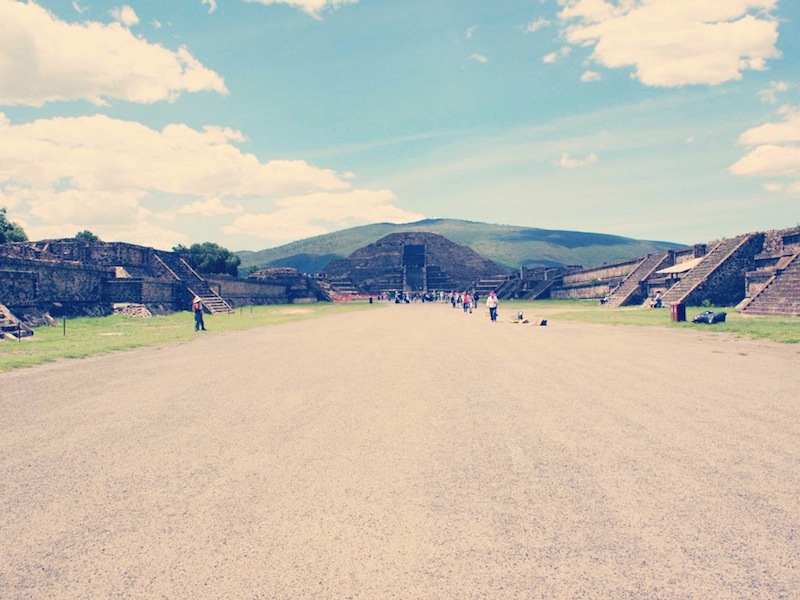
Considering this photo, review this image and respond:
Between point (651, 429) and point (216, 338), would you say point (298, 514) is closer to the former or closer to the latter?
point (651, 429)

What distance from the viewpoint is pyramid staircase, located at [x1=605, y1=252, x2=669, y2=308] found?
42594 millimetres

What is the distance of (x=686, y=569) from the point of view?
3.23 metres

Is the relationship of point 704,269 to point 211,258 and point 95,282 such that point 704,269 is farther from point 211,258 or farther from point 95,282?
point 211,258

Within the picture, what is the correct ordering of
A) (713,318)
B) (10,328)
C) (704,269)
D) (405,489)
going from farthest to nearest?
(704,269) → (713,318) → (10,328) → (405,489)

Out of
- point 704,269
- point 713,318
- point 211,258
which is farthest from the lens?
point 211,258

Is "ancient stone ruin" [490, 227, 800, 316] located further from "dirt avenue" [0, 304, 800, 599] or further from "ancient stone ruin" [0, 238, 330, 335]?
"ancient stone ruin" [0, 238, 330, 335]

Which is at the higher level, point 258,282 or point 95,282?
point 95,282

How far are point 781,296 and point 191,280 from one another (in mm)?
36529

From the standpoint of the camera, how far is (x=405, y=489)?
4516mm

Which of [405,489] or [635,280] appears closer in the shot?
[405,489]

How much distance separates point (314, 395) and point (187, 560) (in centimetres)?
515

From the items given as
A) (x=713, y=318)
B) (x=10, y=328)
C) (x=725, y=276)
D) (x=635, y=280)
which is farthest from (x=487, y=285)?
(x=10, y=328)

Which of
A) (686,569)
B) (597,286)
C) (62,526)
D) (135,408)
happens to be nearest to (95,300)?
(135,408)

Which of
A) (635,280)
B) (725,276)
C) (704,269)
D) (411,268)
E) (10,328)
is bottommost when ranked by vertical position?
(10,328)
